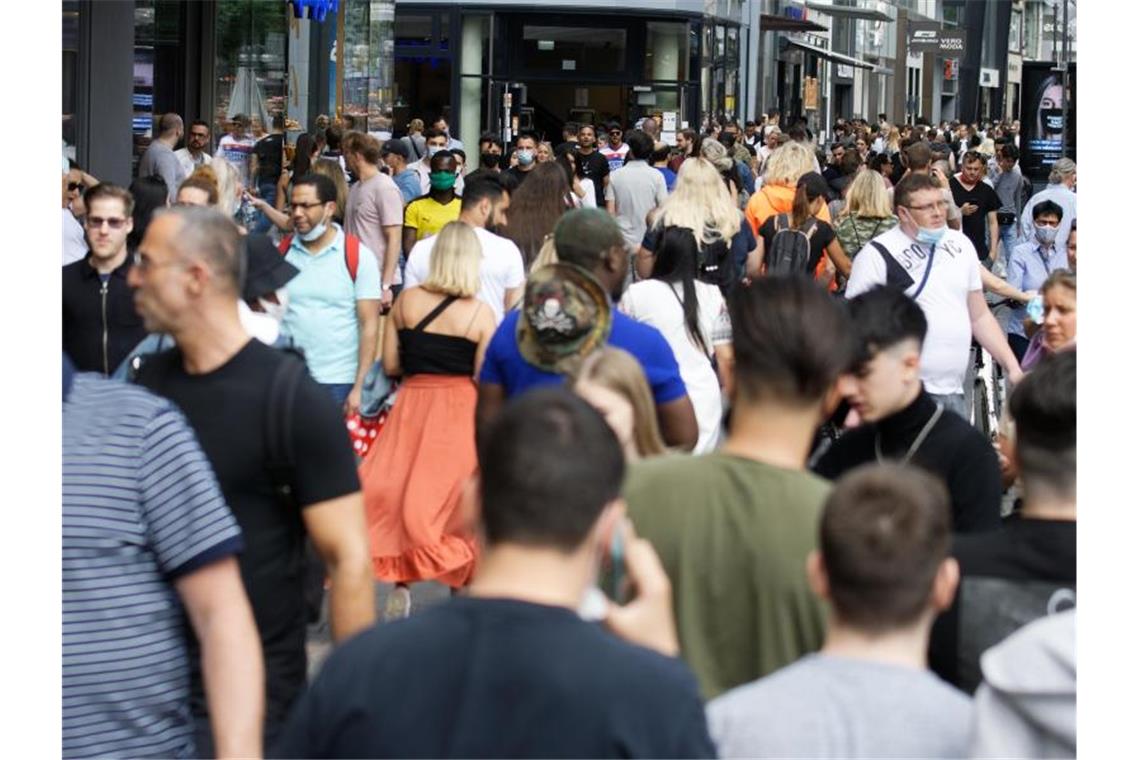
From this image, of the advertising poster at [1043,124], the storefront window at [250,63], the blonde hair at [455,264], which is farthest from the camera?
the advertising poster at [1043,124]

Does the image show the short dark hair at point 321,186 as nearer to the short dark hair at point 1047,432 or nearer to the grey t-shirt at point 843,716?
the short dark hair at point 1047,432

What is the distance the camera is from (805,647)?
3752 millimetres

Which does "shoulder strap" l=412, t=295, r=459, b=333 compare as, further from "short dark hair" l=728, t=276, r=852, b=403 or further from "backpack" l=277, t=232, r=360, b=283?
"short dark hair" l=728, t=276, r=852, b=403

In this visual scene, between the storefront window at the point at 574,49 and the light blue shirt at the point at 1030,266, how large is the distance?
29.2m

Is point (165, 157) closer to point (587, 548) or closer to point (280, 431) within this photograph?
point (280, 431)

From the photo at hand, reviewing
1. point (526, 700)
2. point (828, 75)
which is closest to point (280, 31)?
point (526, 700)

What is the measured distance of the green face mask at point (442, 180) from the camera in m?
13.5

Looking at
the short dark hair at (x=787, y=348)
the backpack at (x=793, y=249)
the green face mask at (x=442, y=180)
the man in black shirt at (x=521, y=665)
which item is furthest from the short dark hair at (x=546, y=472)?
the green face mask at (x=442, y=180)

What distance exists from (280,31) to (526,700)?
19.3 m

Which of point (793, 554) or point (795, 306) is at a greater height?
point (795, 306)

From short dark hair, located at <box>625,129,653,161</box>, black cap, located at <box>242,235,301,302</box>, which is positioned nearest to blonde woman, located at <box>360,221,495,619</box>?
black cap, located at <box>242,235,301,302</box>

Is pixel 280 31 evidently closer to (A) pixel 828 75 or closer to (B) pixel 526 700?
(B) pixel 526 700

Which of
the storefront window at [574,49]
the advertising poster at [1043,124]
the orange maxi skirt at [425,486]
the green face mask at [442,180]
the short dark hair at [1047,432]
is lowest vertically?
the orange maxi skirt at [425,486]

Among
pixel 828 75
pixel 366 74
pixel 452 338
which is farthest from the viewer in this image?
pixel 828 75
